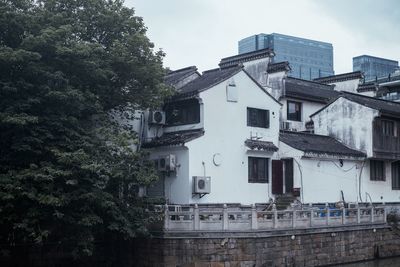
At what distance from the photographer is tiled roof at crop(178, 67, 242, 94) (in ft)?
82.2

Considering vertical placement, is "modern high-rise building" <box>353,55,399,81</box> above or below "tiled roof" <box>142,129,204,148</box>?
above

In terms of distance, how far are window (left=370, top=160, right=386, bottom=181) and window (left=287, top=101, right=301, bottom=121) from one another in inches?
219

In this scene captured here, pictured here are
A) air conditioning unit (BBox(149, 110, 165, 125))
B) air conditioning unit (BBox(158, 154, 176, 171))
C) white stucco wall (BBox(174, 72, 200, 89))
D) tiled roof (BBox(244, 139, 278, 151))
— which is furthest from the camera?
white stucco wall (BBox(174, 72, 200, 89))

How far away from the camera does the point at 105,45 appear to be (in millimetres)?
22938

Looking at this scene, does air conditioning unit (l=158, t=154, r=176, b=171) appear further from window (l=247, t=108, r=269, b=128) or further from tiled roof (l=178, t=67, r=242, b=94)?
window (l=247, t=108, r=269, b=128)

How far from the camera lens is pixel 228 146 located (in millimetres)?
25156

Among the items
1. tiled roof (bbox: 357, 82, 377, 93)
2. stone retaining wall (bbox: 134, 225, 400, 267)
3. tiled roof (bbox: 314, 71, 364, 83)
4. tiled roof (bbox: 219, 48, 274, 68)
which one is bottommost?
stone retaining wall (bbox: 134, 225, 400, 267)

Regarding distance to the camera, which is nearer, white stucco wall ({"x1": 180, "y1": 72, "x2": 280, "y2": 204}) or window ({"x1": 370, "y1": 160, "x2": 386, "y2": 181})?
white stucco wall ({"x1": 180, "y1": 72, "x2": 280, "y2": 204})

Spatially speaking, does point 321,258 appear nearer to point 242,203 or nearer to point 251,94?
point 242,203

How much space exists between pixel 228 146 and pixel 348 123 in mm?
9632

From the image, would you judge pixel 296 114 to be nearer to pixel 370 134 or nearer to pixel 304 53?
pixel 370 134

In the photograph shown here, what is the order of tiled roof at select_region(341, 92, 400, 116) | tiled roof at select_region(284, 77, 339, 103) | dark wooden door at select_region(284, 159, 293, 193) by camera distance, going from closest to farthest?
dark wooden door at select_region(284, 159, 293, 193), tiled roof at select_region(341, 92, 400, 116), tiled roof at select_region(284, 77, 339, 103)

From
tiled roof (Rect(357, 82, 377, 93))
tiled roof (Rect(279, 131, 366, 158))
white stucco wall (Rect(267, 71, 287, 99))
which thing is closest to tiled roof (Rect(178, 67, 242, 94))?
tiled roof (Rect(279, 131, 366, 158))

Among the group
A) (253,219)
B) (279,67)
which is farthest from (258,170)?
(279,67)
